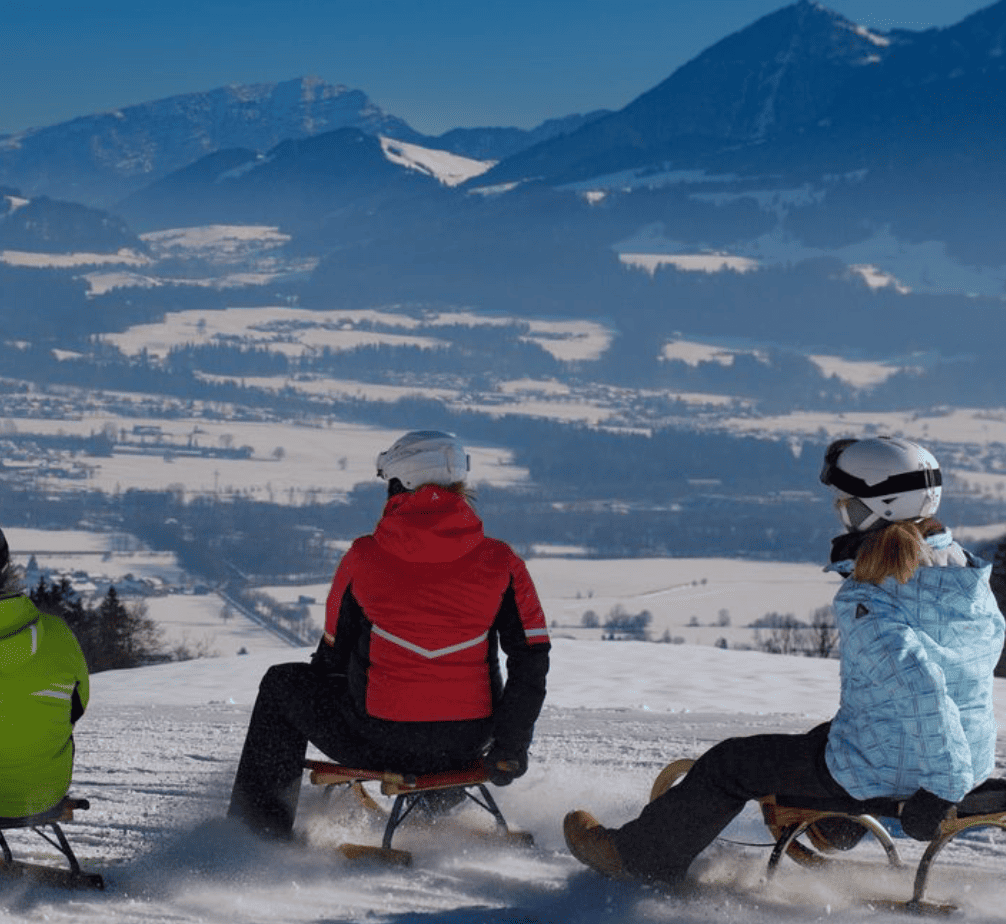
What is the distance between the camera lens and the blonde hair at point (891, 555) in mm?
3896

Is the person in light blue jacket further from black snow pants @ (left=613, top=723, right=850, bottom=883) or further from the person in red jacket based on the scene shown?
the person in red jacket

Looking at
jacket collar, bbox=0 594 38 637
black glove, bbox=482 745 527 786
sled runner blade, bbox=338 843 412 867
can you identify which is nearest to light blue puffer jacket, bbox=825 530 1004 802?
black glove, bbox=482 745 527 786

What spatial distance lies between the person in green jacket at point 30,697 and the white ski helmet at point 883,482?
2.32 meters

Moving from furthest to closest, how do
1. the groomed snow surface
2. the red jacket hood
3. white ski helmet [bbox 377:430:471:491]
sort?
white ski helmet [bbox 377:430:471:491], the red jacket hood, the groomed snow surface

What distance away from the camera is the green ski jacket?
4.23m

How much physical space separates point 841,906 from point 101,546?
466 ft

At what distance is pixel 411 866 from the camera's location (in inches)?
187

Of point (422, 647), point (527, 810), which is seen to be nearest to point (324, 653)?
point (422, 647)

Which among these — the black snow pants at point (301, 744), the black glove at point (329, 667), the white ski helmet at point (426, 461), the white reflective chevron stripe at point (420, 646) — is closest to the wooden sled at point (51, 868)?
the black snow pants at point (301, 744)

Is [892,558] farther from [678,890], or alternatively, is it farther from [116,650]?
[116,650]

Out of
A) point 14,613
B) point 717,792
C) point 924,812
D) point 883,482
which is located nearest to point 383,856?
point 717,792

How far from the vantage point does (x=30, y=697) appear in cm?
428

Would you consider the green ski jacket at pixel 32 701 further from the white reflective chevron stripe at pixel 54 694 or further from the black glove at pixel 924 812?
the black glove at pixel 924 812

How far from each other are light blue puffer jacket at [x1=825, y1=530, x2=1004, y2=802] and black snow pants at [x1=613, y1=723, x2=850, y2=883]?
0.42ft
